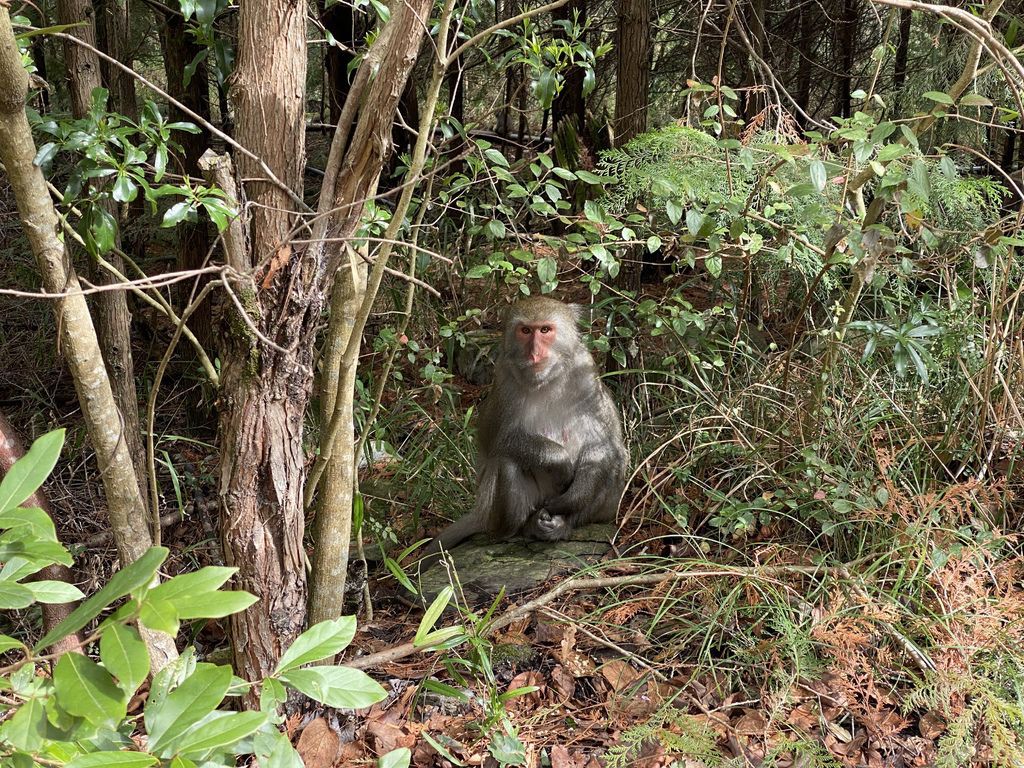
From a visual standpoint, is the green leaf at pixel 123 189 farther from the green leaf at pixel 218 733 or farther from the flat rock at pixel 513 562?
the flat rock at pixel 513 562

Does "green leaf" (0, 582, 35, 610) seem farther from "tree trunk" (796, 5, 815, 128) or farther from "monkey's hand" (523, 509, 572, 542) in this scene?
"tree trunk" (796, 5, 815, 128)

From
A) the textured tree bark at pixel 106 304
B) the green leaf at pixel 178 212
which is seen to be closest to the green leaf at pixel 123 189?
the green leaf at pixel 178 212

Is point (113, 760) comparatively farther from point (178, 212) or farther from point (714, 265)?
point (714, 265)

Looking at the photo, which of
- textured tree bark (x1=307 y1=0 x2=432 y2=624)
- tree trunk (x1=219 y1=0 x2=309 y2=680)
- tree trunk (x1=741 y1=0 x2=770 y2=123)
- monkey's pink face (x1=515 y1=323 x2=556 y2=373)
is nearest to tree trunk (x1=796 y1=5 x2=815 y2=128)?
tree trunk (x1=741 y1=0 x2=770 y2=123)

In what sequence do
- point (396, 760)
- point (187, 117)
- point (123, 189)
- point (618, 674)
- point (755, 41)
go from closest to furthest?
point (396, 760), point (123, 189), point (618, 674), point (187, 117), point (755, 41)

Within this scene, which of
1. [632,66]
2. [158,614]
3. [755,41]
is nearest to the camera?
[158,614]

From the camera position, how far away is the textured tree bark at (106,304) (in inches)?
124

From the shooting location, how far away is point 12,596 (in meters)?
1.26

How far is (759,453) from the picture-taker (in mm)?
3730

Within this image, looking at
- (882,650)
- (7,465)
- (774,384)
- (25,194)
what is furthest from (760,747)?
(25,194)

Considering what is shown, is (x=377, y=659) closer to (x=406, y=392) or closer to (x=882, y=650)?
(x=882, y=650)

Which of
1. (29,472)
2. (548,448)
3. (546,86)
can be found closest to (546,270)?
(546,86)

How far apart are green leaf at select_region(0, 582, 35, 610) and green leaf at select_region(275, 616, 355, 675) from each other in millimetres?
382

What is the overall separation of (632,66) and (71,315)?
13.0ft
